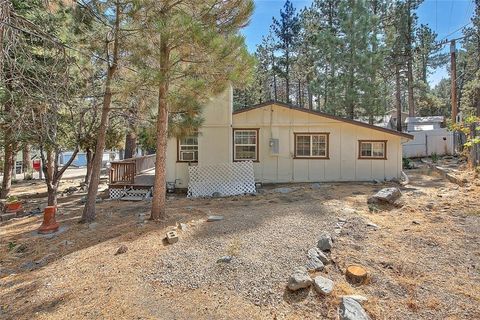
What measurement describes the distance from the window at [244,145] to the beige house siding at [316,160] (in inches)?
8.1

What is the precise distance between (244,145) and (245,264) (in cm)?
751

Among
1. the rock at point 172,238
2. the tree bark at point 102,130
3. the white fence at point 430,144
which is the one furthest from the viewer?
the white fence at point 430,144

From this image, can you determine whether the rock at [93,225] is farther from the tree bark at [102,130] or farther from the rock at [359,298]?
the rock at [359,298]

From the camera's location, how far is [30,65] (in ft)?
11.2

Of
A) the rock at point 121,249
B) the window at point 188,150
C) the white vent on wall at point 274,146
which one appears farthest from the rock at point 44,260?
the white vent on wall at point 274,146

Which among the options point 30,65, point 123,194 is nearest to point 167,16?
point 30,65

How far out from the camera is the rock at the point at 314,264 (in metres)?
3.99

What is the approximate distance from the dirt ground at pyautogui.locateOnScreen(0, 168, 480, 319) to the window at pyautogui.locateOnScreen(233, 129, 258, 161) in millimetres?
4096

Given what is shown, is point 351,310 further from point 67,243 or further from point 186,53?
point 67,243

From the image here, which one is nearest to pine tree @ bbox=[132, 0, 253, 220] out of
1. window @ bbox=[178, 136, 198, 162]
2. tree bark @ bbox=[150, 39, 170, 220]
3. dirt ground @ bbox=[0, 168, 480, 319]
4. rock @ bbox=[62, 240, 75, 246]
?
tree bark @ bbox=[150, 39, 170, 220]

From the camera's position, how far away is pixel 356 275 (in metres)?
3.77

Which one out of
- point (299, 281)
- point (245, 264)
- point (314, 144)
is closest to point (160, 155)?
point (245, 264)

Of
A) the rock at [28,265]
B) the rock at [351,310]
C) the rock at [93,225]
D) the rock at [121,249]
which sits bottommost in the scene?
the rock at [28,265]

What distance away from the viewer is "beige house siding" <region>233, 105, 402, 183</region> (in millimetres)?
Result: 11164
